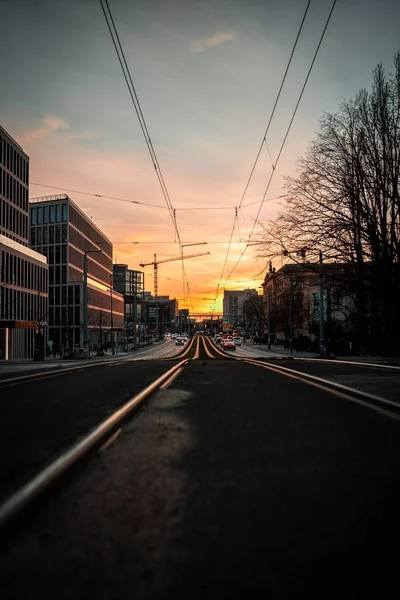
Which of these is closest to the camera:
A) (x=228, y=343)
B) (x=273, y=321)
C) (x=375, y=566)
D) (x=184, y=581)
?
(x=184, y=581)

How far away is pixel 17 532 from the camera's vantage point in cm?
293

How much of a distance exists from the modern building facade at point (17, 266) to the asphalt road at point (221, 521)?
46638 mm

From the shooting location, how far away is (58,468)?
13.7ft

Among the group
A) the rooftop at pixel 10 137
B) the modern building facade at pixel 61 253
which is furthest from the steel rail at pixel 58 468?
the modern building facade at pixel 61 253

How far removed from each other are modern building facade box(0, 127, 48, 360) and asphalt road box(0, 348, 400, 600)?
4664cm

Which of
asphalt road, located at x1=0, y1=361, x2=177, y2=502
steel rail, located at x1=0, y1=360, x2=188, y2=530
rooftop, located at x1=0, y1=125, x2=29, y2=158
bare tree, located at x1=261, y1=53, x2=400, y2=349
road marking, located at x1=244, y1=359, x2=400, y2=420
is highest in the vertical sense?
rooftop, located at x1=0, y1=125, x2=29, y2=158

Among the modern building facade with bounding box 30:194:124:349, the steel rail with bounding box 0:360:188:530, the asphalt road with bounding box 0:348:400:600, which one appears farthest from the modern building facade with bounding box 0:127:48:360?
the asphalt road with bounding box 0:348:400:600

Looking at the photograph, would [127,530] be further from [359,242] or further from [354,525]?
[359,242]

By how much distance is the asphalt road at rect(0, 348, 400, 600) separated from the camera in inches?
94.9

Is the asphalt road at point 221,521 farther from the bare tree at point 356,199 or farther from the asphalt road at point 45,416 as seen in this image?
the bare tree at point 356,199

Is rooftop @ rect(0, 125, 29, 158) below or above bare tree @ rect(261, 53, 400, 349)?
above

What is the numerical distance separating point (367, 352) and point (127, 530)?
4405 cm

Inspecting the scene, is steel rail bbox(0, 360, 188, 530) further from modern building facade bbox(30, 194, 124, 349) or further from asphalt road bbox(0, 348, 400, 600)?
modern building facade bbox(30, 194, 124, 349)

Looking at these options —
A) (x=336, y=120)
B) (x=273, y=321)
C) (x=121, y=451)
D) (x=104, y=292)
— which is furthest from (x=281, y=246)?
(x=104, y=292)
